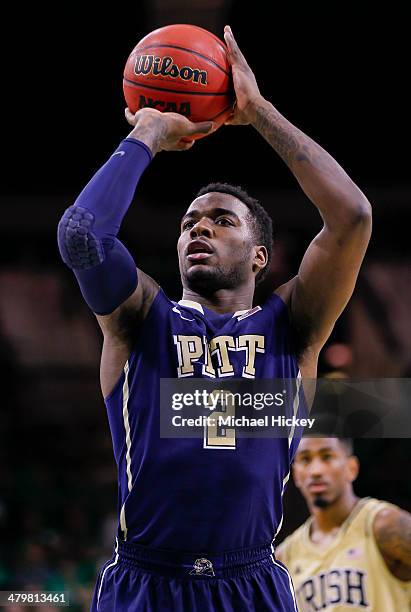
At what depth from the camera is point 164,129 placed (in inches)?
133

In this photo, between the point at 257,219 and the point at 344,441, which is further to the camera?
the point at 344,441

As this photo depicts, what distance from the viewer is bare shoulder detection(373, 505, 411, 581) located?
5.37 m

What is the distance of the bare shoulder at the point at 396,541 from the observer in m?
5.37

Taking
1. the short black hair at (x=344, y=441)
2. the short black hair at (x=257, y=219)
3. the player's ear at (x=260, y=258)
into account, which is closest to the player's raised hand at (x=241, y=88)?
the short black hair at (x=257, y=219)

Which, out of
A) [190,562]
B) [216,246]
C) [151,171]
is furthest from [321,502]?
[151,171]

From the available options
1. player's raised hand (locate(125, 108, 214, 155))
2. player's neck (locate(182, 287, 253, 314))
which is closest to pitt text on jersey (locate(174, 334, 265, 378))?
player's neck (locate(182, 287, 253, 314))

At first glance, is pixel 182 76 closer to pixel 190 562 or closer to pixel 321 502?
pixel 190 562

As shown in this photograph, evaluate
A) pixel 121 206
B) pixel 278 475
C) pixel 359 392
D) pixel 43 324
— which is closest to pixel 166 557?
pixel 278 475

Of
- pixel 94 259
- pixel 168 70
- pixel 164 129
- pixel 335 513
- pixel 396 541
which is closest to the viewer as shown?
pixel 94 259

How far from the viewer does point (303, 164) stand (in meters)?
3.40

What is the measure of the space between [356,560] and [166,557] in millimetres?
2745

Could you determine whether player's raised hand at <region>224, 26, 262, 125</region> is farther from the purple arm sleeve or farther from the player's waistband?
the player's waistband

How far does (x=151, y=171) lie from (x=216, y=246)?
6997 millimetres

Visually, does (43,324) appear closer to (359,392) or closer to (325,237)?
(359,392)
